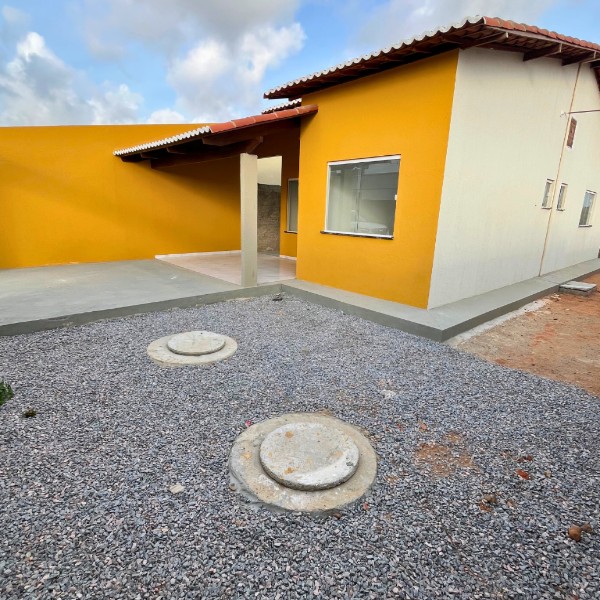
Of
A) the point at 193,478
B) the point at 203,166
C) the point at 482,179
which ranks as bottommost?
the point at 193,478

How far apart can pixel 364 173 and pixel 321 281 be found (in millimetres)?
2178

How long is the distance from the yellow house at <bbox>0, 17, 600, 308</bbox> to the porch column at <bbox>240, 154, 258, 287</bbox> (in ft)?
0.09

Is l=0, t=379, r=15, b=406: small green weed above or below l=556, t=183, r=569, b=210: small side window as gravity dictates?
below

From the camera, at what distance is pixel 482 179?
18.9 ft

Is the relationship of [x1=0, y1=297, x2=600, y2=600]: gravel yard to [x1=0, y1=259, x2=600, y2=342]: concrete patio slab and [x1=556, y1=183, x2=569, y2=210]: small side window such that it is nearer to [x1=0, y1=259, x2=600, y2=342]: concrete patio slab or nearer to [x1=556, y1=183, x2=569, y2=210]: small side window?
[x1=0, y1=259, x2=600, y2=342]: concrete patio slab

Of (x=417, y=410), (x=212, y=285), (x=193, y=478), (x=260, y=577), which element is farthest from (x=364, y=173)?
(x=260, y=577)

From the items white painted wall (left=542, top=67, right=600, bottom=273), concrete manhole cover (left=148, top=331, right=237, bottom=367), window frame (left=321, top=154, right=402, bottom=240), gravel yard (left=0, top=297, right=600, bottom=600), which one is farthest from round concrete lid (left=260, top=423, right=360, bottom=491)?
white painted wall (left=542, top=67, right=600, bottom=273)

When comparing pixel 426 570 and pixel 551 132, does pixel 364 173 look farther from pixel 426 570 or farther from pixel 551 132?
pixel 426 570

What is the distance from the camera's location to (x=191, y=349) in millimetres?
4230

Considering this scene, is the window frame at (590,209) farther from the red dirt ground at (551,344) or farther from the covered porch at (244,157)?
the covered porch at (244,157)

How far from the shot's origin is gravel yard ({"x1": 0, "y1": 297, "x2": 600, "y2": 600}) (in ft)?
5.55

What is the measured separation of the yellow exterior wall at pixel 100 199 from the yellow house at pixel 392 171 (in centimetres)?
3

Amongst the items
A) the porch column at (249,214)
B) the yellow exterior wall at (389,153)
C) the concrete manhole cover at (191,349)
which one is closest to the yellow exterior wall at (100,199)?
the porch column at (249,214)

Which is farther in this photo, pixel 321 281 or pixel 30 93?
pixel 30 93
